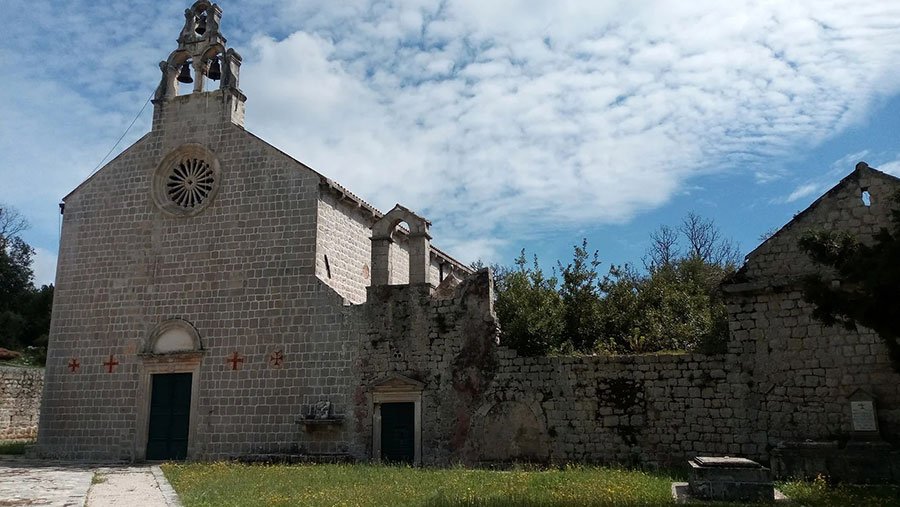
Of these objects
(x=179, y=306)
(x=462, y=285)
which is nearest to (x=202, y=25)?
(x=179, y=306)

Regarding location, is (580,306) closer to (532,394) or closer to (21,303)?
(532,394)

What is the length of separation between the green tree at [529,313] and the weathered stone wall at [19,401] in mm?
18271

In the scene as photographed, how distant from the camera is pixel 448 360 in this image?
17125mm

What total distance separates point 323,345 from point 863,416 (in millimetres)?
11920

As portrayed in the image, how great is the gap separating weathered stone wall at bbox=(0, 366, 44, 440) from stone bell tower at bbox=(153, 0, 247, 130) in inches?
487

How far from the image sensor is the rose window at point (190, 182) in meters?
20.4

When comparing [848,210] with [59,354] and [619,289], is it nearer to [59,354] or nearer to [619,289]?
[619,289]

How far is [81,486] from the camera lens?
499 inches

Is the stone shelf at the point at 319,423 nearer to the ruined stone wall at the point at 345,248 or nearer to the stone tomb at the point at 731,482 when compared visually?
the ruined stone wall at the point at 345,248

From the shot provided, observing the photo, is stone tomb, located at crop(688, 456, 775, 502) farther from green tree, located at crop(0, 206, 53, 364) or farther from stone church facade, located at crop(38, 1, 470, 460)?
green tree, located at crop(0, 206, 53, 364)

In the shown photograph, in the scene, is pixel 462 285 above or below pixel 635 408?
above

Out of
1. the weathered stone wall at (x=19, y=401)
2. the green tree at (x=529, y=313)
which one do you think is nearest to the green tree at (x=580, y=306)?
the green tree at (x=529, y=313)

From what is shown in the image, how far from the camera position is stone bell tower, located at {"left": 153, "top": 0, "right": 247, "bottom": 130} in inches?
820

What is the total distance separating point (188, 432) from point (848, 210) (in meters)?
16.3
